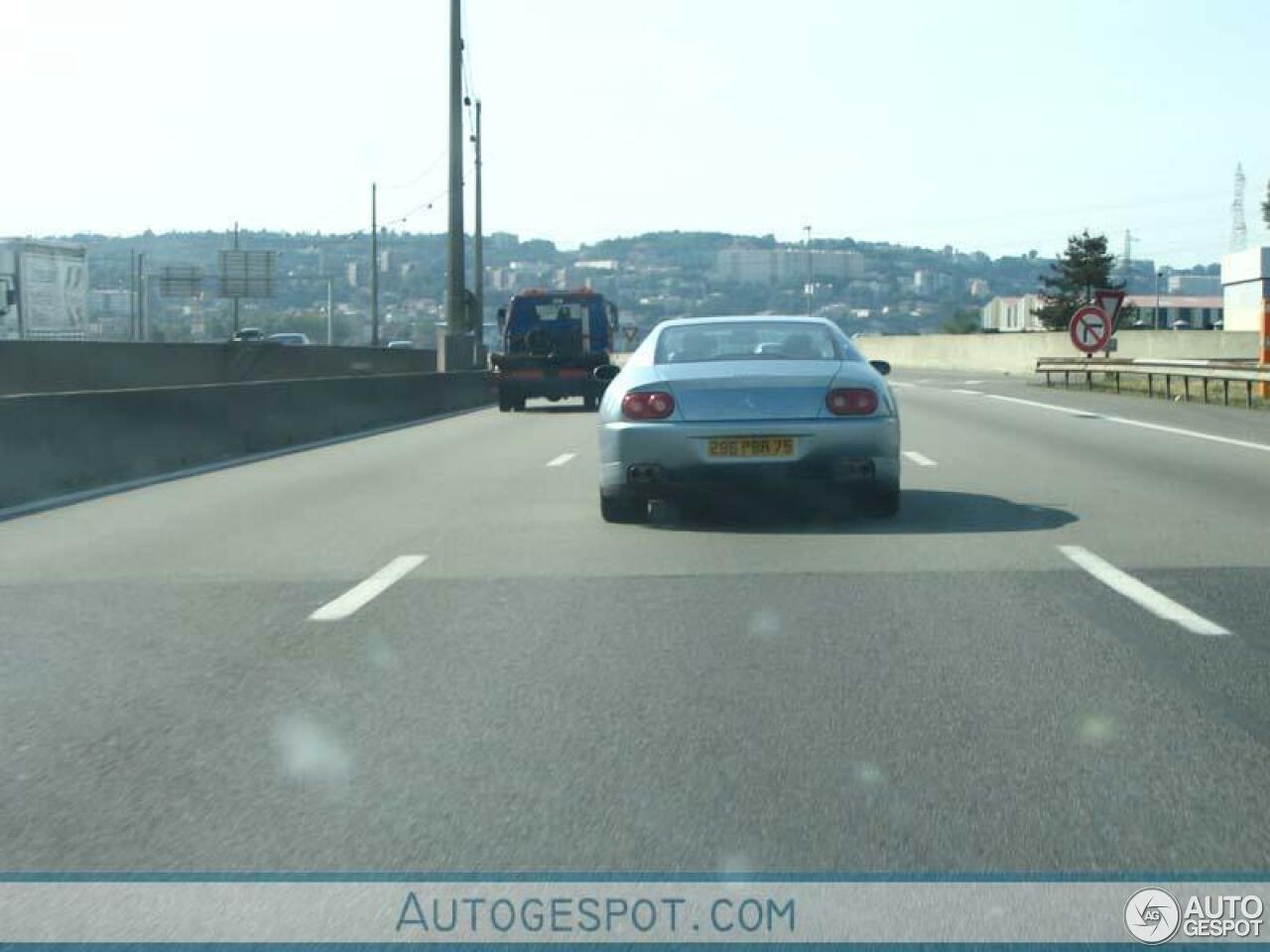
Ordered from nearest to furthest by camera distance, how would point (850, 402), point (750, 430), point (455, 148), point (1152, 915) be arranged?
1. point (1152, 915)
2. point (750, 430)
3. point (850, 402)
4. point (455, 148)

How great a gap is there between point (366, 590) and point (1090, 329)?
2893 cm

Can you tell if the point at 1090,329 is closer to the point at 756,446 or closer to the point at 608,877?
the point at 756,446

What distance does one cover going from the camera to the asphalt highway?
15.6ft

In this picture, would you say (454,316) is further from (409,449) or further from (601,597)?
(601,597)

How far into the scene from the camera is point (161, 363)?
3334 centimetres

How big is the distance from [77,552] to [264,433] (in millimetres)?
10643

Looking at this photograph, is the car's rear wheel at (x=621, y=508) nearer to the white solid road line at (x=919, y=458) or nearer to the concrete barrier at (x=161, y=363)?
the white solid road line at (x=919, y=458)

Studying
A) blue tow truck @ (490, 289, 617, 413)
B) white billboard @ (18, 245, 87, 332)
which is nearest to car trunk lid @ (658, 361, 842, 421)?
blue tow truck @ (490, 289, 617, 413)

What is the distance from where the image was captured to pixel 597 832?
4.76 metres

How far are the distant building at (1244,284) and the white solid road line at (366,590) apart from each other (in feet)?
365

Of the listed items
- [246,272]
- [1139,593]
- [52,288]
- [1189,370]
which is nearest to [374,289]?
[246,272]

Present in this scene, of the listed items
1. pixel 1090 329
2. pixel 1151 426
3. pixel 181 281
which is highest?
pixel 181 281

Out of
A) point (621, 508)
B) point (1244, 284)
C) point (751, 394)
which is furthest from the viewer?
point (1244, 284)

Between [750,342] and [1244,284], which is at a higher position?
[1244,284]
